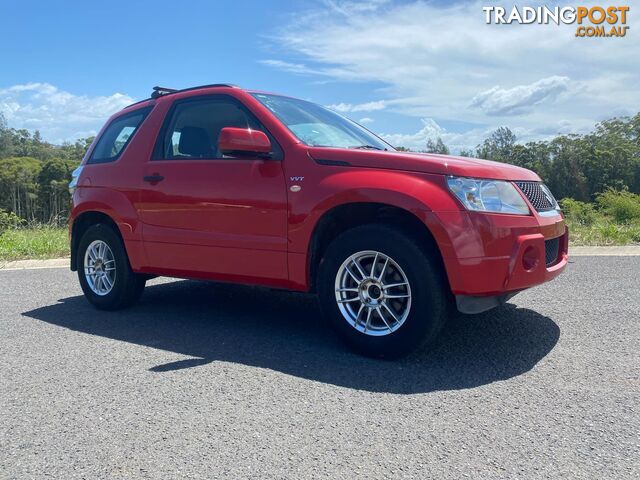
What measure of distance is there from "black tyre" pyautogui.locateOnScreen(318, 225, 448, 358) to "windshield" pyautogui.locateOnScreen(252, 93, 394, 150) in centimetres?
94

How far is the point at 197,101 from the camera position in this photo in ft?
16.1

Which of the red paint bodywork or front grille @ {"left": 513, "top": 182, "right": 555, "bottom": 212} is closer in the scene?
the red paint bodywork

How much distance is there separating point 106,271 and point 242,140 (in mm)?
2281

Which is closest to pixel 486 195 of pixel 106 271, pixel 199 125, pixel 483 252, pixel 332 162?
pixel 483 252

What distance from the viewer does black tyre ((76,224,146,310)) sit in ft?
17.4

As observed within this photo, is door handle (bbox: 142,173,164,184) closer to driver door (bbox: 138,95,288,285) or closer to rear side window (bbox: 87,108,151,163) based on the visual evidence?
driver door (bbox: 138,95,288,285)

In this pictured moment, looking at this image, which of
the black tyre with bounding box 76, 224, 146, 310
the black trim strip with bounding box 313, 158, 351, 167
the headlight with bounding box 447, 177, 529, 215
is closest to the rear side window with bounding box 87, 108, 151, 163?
the black tyre with bounding box 76, 224, 146, 310

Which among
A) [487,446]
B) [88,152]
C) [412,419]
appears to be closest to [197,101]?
[88,152]

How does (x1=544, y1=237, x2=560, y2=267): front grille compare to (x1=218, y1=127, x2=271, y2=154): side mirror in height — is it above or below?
below

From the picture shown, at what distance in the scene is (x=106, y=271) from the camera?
17.8ft

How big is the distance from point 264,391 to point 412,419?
900 mm

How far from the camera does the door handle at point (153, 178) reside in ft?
15.9

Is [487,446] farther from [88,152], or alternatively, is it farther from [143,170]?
[88,152]

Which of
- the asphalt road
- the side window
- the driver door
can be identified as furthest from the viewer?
the side window
